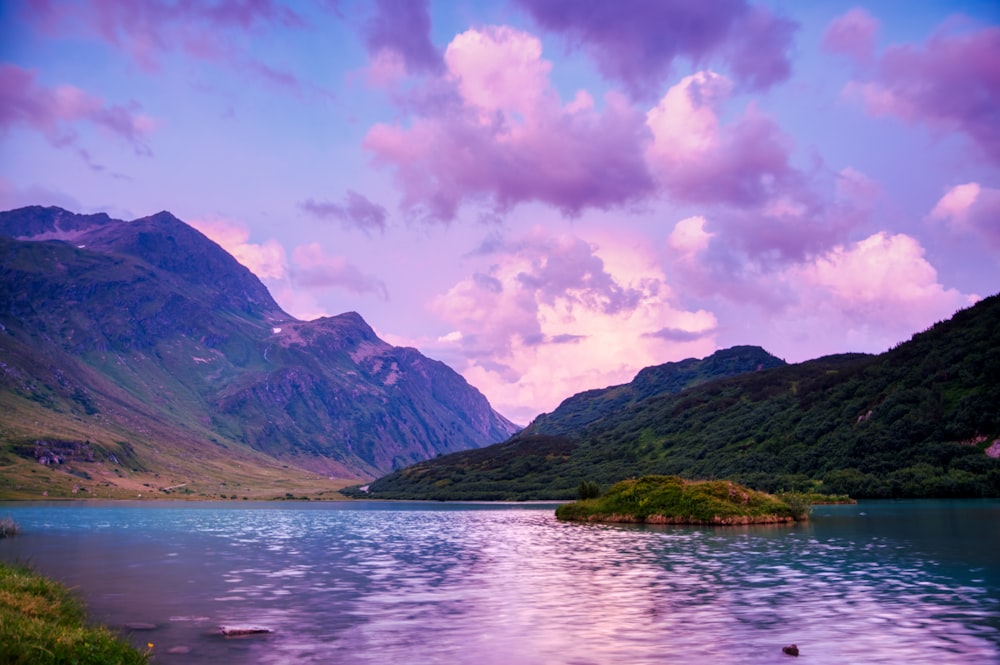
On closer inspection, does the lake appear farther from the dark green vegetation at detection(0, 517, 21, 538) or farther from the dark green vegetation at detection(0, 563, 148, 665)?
the dark green vegetation at detection(0, 517, 21, 538)

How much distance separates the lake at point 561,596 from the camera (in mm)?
25625

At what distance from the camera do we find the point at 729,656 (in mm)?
23984

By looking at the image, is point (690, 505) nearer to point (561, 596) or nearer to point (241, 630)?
point (561, 596)

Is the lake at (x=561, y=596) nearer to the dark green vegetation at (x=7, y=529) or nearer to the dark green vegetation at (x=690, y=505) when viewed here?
the dark green vegetation at (x=7, y=529)

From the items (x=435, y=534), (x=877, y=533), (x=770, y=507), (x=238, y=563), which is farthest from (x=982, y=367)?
(x=238, y=563)

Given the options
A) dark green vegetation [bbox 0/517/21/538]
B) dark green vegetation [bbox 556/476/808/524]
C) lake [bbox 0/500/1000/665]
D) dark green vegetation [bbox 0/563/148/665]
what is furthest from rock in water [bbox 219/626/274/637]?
dark green vegetation [bbox 556/476/808/524]

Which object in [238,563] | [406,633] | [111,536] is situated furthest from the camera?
[111,536]

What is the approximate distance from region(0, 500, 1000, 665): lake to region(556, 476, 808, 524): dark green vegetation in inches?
616

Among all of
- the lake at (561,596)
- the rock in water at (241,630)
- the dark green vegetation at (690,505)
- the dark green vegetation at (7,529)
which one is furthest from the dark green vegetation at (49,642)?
the dark green vegetation at (690,505)

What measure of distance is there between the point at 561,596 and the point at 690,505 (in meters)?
58.9

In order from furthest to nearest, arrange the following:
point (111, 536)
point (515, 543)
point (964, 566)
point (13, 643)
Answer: point (111, 536) < point (515, 543) < point (964, 566) < point (13, 643)

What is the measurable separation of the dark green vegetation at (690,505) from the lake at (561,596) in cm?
1566

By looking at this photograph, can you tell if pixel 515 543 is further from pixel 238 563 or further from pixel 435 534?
pixel 238 563

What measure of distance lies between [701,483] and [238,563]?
2405 inches
